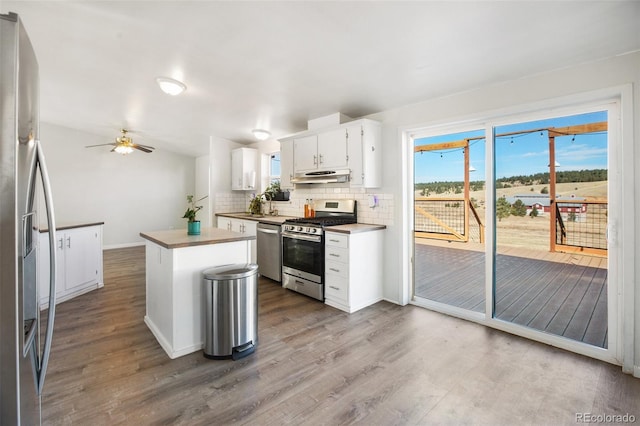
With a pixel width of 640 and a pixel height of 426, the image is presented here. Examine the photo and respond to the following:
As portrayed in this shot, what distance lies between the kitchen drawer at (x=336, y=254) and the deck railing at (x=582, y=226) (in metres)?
2.01

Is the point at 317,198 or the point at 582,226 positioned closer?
the point at 582,226

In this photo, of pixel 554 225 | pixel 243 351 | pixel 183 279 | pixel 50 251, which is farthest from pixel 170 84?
pixel 554 225

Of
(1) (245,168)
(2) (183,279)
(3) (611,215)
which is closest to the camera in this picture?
(3) (611,215)

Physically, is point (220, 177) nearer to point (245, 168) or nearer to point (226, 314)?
point (245, 168)

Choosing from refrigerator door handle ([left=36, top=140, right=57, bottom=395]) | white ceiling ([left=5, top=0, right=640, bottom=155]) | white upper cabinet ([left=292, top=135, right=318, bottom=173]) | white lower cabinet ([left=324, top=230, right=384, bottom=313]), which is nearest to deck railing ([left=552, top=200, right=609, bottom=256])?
white ceiling ([left=5, top=0, right=640, bottom=155])

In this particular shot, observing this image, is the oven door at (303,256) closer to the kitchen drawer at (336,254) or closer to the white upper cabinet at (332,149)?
the kitchen drawer at (336,254)

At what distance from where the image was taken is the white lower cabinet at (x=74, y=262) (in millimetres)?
3619

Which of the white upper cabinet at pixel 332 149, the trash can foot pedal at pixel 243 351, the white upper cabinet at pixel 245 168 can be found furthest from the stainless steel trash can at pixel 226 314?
the white upper cabinet at pixel 245 168

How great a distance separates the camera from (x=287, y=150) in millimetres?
4727

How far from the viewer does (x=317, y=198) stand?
15.7ft

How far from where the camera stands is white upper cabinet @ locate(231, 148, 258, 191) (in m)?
5.89

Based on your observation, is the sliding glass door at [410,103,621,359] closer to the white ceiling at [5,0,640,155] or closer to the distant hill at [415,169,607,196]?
the distant hill at [415,169,607,196]

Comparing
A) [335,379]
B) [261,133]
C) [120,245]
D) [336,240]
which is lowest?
[335,379]

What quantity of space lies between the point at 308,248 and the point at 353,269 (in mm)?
696
